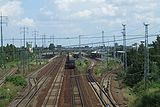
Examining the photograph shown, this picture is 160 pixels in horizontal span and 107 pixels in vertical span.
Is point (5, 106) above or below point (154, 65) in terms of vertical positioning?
below

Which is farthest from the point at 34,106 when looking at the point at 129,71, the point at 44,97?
the point at 129,71

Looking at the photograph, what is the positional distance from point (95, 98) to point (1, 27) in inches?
1620

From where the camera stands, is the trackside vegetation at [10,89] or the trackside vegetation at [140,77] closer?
the trackside vegetation at [140,77]

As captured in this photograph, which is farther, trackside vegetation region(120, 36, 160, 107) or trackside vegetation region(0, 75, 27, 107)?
trackside vegetation region(0, 75, 27, 107)

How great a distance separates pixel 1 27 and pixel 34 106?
44700 millimetres

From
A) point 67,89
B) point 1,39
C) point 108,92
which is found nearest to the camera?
point 108,92

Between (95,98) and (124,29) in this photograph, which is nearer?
(95,98)

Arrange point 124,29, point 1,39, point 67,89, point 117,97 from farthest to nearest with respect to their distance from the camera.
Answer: point 1,39, point 124,29, point 67,89, point 117,97

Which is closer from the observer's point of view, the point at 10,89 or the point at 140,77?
the point at 10,89

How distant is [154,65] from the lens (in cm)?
5462

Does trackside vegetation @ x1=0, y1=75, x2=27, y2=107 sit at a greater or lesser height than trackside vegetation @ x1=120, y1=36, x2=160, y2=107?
lesser

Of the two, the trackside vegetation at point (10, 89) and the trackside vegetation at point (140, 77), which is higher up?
the trackside vegetation at point (140, 77)

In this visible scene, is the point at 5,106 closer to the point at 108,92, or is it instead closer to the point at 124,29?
the point at 108,92

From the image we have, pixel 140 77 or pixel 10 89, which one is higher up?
pixel 140 77
